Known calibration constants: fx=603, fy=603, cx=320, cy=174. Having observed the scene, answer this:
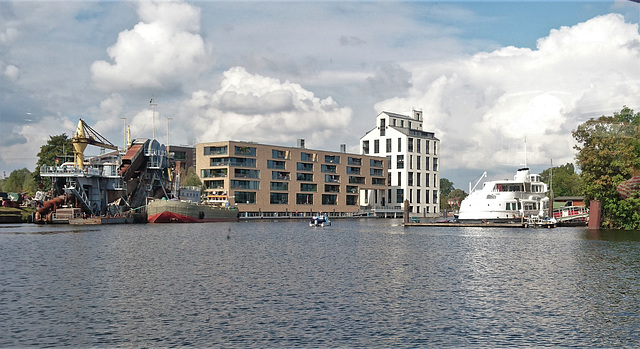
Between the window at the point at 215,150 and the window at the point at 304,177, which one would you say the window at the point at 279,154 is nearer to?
the window at the point at 304,177

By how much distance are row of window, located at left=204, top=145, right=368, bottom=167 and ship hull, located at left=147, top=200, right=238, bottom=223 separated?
1014 inches

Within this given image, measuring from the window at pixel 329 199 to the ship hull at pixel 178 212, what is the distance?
175ft

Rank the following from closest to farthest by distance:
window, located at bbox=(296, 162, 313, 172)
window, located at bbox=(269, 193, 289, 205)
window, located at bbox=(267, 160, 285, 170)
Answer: window, located at bbox=(267, 160, 285, 170), window, located at bbox=(269, 193, 289, 205), window, located at bbox=(296, 162, 313, 172)

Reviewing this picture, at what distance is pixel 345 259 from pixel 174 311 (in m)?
24.6

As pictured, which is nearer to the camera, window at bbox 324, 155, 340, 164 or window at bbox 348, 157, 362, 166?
window at bbox 324, 155, 340, 164

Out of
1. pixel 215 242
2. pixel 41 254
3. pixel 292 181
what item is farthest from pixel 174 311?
pixel 292 181

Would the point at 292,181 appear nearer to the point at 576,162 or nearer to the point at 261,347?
the point at 576,162

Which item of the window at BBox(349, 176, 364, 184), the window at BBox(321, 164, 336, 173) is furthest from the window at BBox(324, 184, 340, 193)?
the window at BBox(349, 176, 364, 184)

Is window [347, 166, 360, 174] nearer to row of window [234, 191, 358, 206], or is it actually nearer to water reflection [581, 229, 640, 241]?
row of window [234, 191, 358, 206]

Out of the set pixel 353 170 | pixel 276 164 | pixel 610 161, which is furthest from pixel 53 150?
pixel 610 161

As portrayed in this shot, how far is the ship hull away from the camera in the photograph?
124 m

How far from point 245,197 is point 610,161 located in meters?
95.4

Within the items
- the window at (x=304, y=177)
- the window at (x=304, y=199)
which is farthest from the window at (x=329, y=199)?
the window at (x=304, y=177)

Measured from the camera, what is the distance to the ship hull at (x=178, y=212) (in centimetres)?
12412
